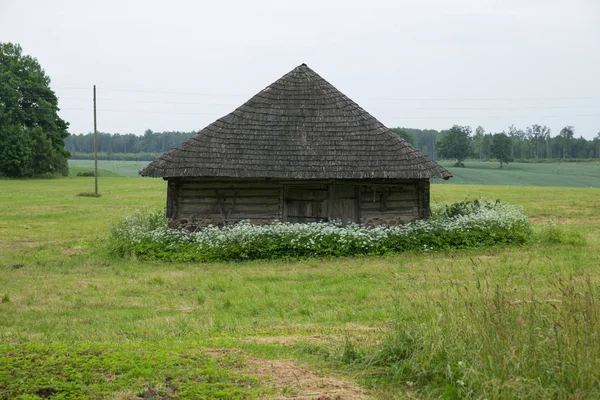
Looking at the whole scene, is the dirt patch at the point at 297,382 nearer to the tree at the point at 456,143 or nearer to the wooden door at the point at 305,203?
the wooden door at the point at 305,203

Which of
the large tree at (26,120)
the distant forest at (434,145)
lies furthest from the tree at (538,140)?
the large tree at (26,120)

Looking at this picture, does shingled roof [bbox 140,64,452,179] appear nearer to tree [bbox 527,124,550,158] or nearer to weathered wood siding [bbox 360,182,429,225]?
weathered wood siding [bbox 360,182,429,225]

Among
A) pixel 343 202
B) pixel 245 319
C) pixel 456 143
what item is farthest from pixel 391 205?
pixel 456 143

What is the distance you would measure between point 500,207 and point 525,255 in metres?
5.18

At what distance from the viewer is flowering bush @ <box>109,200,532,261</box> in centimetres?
1639

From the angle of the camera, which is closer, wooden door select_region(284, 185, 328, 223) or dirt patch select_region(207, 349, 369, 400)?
dirt patch select_region(207, 349, 369, 400)

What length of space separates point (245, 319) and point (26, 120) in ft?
196


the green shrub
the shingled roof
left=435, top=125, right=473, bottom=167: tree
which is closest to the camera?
the shingled roof

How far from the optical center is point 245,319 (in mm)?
9625

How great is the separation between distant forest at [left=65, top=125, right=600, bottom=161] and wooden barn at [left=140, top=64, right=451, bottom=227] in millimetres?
80853

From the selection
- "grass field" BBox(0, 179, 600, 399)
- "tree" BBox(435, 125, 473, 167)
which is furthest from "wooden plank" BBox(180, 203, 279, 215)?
"tree" BBox(435, 125, 473, 167)

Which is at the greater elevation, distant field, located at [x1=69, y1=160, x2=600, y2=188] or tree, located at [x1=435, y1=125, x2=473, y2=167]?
tree, located at [x1=435, y1=125, x2=473, y2=167]

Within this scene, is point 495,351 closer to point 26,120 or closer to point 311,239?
point 311,239

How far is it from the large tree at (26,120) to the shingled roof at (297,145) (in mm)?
46066
